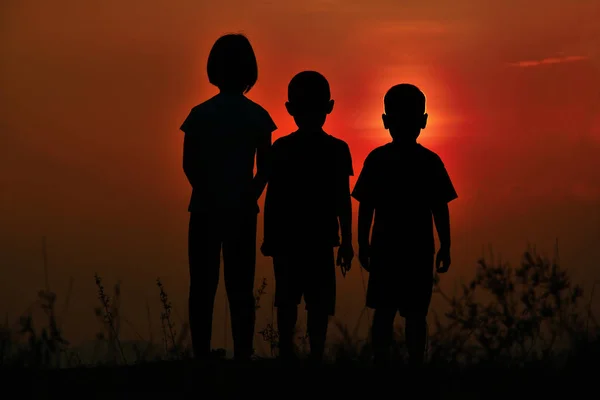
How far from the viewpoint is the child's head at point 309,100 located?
7293 millimetres

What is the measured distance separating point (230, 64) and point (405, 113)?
51.8 inches

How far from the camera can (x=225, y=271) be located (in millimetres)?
7289

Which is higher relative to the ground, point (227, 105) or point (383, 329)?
point (227, 105)

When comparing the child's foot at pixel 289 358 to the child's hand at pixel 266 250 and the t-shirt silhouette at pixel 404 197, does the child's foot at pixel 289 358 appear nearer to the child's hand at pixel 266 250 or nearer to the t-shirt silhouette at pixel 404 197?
the child's hand at pixel 266 250

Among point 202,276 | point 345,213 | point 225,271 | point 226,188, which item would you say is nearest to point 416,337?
point 345,213

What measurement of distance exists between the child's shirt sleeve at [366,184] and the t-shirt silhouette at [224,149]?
2.47 ft

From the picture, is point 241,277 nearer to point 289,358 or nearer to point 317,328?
point 317,328

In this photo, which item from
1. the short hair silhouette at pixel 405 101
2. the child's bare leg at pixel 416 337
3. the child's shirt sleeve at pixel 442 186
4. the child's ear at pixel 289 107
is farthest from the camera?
the child's ear at pixel 289 107

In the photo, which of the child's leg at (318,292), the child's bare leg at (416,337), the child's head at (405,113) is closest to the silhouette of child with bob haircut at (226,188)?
the child's leg at (318,292)

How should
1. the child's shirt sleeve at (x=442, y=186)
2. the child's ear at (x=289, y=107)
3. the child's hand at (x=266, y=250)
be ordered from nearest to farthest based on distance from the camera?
the child's shirt sleeve at (x=442, y=186)
the child's ear at (x=289, y=107)
the child's hand at (x=266, y=250)

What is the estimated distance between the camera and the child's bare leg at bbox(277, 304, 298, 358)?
7232 mm

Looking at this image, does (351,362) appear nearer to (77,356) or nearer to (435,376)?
(435,376)

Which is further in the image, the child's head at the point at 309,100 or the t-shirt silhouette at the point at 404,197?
the child's head at the point at 309,100

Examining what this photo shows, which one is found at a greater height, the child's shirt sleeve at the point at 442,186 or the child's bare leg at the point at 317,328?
the child's shirt sleeve at the point at 442,186
